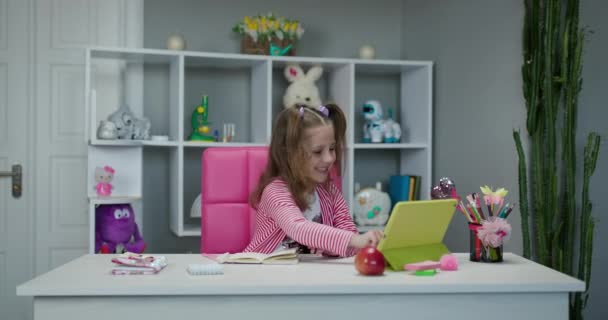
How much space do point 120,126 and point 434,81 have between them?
5.26 feet

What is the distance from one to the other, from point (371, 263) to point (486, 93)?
1.82 m

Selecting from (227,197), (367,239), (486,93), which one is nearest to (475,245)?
(367,239)

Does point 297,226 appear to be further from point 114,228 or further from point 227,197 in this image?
point 114,228

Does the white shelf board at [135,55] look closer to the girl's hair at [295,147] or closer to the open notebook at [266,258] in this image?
the girl's hair at [295,147]

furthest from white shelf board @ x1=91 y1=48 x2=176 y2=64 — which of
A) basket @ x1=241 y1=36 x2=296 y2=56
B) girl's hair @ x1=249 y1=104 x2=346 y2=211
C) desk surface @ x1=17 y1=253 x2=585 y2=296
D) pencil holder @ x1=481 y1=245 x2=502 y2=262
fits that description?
pencil holder @ x1=481 y1=245 x2=502 y2=262

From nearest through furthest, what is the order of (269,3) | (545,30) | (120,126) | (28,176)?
(545,30) → (120,126) → (28,176) → (269,3)

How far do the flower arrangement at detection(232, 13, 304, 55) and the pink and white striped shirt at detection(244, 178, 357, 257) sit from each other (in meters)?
1.52

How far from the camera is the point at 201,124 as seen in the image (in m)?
3.52

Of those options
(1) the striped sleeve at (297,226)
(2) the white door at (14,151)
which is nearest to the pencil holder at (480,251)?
(1) the striped sleeve at (297,226)

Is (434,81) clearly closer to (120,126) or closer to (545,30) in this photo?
(545,30)

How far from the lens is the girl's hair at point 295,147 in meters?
2.04

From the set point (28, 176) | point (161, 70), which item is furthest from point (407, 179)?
point (28, 176)

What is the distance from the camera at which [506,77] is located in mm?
2979

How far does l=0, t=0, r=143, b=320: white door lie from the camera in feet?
11.8
